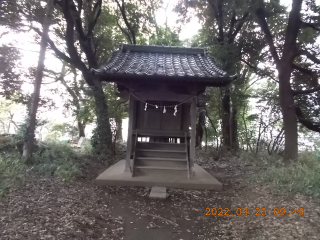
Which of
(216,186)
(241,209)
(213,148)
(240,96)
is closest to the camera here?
(241,209)

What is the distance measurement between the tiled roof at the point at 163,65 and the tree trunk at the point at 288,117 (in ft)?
8.59

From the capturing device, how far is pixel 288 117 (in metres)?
8.83

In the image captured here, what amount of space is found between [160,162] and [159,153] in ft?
1.09

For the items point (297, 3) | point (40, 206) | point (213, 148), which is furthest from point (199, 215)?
point (213, 148)

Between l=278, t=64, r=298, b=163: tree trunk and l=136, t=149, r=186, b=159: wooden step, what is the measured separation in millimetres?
3602

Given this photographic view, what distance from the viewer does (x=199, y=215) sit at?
563cm

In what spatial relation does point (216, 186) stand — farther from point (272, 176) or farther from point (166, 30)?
point (166, 30)

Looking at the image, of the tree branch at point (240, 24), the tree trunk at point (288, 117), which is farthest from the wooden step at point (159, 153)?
the tree branch at point (240, 24)

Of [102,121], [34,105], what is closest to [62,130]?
[102,121]

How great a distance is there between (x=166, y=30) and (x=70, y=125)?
427 inches

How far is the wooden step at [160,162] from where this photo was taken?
811 cm

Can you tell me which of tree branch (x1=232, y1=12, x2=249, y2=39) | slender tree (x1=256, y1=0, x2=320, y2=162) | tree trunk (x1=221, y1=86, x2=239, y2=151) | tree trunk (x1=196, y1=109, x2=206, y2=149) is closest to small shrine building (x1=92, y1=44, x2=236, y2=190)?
slender tree (x1=256, y1=0, x2=320, y2=162)

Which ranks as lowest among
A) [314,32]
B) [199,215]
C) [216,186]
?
[199,215]

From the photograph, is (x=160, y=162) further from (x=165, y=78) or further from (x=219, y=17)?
(x=219, y=17)
